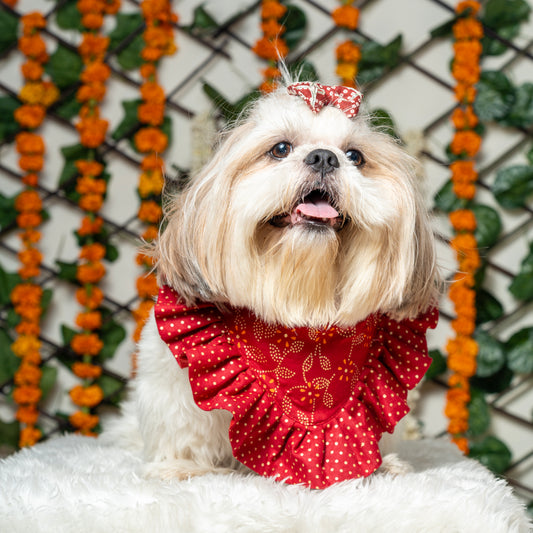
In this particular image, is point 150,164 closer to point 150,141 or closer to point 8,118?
point 150,141

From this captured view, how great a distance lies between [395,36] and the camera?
7.12ft

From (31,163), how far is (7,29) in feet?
1.59

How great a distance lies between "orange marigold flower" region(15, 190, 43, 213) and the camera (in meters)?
2.15

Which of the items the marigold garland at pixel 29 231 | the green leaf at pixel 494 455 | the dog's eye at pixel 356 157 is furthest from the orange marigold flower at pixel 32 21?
the green leaf at pixel 494 455

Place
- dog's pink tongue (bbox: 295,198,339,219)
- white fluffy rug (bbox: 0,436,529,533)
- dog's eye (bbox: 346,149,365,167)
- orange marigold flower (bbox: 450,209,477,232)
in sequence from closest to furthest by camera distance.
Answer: white fluffy rug (bbox: 0,436,529,533) → dog's pink tongue (bbox: 295,198,339,219) → dog's eye (bbox: 346,149,365,167) → orange marigold flower (bbox: 450,209,477,232)

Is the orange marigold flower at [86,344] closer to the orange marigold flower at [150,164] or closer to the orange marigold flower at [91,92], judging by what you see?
the orange marigold flower at [150,164]

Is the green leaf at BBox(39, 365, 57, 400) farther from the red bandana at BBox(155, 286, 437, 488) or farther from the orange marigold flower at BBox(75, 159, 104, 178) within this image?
the red bandana at BBox(155, 286, 437, 488)

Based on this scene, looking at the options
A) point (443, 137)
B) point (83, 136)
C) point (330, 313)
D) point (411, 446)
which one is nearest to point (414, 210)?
point (330, 313)

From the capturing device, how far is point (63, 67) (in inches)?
85.8

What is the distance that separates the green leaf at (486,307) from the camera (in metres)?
2.11

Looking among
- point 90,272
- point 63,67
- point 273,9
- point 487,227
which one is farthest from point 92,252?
point 487,227

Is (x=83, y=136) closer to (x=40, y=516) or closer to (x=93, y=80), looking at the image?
(x=93, y=80)

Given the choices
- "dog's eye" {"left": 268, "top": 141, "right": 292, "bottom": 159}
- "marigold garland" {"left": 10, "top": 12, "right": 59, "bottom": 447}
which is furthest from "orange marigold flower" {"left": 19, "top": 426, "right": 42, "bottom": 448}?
"dog's eye" {"left": 268, "top": 141, "right": 292, "bottom": 159}

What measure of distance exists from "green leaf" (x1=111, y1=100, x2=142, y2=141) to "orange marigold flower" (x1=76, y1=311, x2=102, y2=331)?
2.08 feet
